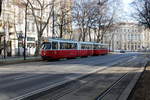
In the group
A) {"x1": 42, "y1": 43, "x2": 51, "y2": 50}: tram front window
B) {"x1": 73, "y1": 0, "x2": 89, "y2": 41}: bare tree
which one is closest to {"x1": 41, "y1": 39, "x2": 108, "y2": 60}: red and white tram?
{"x1": 42, "y1": 43, "x2": 51, "y2": 50}: tram front window

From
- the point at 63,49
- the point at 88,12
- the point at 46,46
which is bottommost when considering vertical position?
the point at 63,49

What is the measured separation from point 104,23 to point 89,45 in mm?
18326

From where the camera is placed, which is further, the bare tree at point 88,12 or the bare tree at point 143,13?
the bare tree at point 88,12

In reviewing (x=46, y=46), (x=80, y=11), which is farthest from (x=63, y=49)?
(x=80, y=11)

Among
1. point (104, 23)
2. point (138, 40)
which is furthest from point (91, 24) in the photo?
point (138, 40)

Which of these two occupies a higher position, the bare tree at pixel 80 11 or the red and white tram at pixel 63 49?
the bare tree at pixel 80 11

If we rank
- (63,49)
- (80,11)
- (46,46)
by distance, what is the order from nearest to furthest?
(46,46)
(63,49)
(80,11)

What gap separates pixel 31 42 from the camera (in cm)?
6912

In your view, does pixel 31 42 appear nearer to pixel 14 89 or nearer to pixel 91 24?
pixel 91 24

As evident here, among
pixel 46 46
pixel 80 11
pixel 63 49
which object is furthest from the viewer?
pixel 80 11

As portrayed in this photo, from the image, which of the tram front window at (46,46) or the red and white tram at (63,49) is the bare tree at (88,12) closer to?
the red and white tram at (63,49)

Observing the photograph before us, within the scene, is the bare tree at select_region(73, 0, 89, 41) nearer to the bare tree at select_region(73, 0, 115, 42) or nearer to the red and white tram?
the bare tree at select_region(73, 0, 115, 42)

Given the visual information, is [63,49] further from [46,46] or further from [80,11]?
[80,11]

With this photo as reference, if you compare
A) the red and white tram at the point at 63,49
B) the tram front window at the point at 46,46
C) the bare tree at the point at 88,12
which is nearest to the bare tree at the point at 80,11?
the bare tree at the point at 88,12
